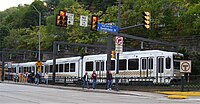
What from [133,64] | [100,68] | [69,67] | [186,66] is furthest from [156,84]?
[69,67]

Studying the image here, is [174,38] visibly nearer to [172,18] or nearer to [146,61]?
[172,18]

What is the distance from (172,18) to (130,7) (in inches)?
408

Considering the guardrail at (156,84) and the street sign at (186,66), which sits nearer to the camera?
the street sign at (186,66)

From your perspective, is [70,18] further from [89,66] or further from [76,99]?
[89,66]

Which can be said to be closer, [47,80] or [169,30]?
[47,80]

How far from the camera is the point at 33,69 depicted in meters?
62.7

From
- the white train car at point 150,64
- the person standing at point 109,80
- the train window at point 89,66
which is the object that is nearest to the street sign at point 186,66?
the white train car at point 150,64

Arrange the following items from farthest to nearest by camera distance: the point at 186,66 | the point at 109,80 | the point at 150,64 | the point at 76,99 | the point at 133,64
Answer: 1. the point at 133,64
2. the point at 150,64
3. the point at 109,80
4. the point at 186,66
5. the point at 76,99

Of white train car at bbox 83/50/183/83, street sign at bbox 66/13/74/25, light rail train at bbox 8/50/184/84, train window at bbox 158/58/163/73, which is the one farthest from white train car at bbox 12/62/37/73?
street sign at bbox 66/13/74/25

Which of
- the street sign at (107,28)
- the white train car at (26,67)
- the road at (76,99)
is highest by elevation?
the street sign at (107,28)

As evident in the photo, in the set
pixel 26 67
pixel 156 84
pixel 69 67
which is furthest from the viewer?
pixel 26 67

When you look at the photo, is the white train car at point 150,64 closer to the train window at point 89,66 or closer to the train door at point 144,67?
the train door at point 144,67

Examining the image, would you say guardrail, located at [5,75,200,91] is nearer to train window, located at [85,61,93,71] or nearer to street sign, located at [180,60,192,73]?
street sign, located at [180,60,192,73]

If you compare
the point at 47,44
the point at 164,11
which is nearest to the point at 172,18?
the point at 164,11
